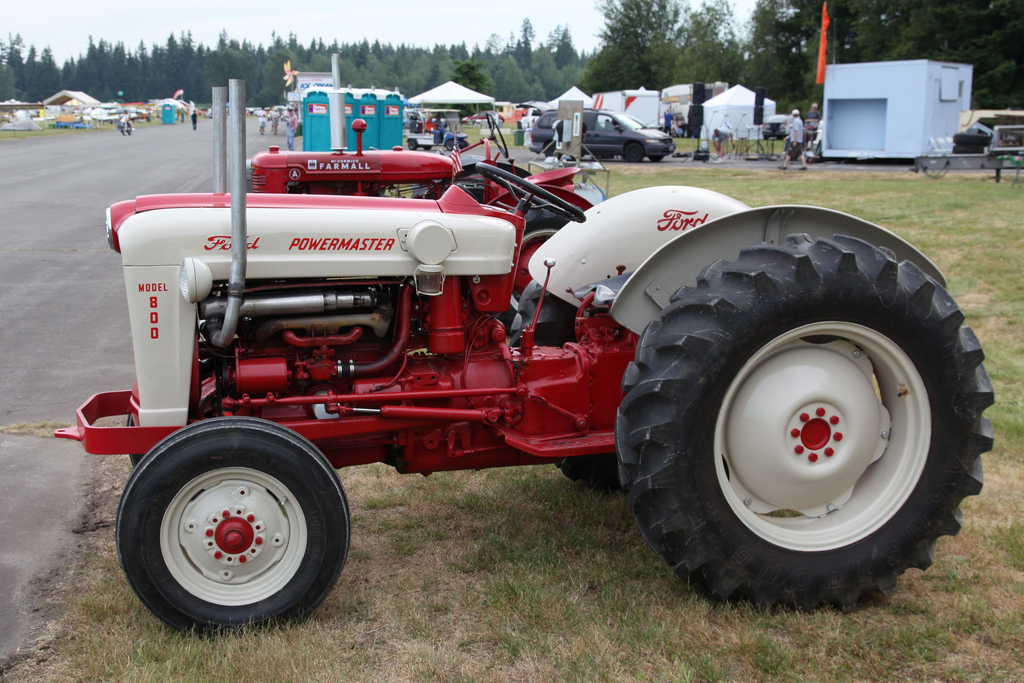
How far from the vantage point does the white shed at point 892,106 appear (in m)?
24.1

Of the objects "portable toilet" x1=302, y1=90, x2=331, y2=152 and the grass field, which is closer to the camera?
the grass field

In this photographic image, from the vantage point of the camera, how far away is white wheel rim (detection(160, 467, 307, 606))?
267 cm

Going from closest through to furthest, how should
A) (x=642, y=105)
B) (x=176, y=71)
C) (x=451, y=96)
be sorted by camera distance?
(x=451, y=96) < (x=642, y=105) < (x=176, y=71)

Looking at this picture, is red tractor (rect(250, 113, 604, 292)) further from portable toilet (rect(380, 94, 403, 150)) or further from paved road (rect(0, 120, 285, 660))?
portable toilet (rect(380, 94, 403, 150))

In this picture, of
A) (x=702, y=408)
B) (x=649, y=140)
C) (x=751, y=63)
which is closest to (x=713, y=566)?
(x=702, y=408)

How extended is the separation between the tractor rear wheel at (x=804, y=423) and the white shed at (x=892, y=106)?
23142 millimetres

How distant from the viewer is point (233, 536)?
2.68 m

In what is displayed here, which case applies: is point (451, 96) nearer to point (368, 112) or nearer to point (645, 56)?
point (368, 112)

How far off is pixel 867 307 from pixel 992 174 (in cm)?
1970

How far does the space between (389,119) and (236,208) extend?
17546 millimetres

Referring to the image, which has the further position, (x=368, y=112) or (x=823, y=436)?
(x=368, y=112)

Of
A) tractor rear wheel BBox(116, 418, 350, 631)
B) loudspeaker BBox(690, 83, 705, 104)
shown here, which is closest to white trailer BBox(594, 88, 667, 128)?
loudspeaker BBox(690, 83, 705, 104)

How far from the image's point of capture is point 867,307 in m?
2.76

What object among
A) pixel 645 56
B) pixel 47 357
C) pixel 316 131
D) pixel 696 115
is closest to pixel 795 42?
pixel 645 56
